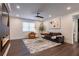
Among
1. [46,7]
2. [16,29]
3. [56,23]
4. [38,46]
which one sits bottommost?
[38,46]

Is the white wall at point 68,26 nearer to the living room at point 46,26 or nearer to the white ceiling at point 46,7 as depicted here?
the living room at point 46,26

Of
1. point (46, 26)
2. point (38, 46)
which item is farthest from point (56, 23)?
point (38, 46)

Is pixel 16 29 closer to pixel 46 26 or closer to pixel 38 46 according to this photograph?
pixel 46 26

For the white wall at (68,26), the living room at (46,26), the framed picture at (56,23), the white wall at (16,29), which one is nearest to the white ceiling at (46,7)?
the living room at (46,26)

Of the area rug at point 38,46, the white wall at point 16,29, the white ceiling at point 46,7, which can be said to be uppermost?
the white ceiling at point 46,7

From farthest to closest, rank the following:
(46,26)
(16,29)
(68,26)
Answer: (16,29)
(46,26)
(68,26)

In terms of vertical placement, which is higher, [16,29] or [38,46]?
[16,29]

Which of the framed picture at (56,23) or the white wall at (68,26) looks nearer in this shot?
the white wall at (68,26)

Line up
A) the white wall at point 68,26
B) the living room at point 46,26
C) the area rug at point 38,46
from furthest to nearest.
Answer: the white wall at point 68,26
the living room at point 46,26
the area rug at point 38,46

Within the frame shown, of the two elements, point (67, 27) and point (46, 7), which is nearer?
point (46, 7)

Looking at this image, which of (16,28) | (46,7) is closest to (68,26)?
(46,7)

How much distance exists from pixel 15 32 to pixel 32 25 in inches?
70.9

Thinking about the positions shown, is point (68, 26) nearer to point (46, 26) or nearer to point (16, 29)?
point (46, 26)

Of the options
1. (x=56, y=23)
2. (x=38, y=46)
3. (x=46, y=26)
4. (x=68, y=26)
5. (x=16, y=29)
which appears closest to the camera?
(x=38, y=46)
